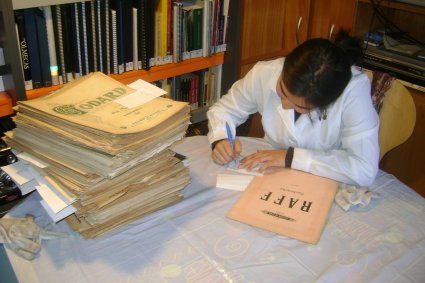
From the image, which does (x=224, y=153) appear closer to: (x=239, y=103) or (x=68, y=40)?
(x=239, y=103)

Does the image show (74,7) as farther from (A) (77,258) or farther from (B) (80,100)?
(A) (77,258)

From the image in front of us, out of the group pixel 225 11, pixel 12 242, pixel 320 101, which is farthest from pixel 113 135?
pixel 225 11

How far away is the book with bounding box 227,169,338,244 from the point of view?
1048 mm

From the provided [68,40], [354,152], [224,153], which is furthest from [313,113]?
[68,40]

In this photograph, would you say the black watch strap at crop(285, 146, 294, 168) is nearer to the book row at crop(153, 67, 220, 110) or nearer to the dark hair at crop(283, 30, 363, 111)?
the dark hair at crop(283, 30, 363, 111)

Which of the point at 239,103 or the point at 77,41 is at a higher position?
the point at 77,41

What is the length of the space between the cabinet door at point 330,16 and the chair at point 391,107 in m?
0.93

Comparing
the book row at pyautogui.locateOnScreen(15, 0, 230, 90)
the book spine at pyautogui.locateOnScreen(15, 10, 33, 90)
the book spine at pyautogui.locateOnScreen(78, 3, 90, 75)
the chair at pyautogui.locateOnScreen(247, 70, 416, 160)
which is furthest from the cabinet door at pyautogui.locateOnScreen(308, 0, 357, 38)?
the book spine at pyautogui.locateOnScreen(15, 10, 33, 90)

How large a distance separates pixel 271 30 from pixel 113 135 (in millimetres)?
1656

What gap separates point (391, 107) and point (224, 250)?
822mm

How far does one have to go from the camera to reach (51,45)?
1.69m

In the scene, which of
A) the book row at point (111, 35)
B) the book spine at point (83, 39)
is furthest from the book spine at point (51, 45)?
the book spine at point (83, 39)

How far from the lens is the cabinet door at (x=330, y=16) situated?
7.51 feet

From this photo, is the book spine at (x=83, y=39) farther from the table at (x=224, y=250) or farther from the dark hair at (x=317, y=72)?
the dark hair at (x=317, y=72)
